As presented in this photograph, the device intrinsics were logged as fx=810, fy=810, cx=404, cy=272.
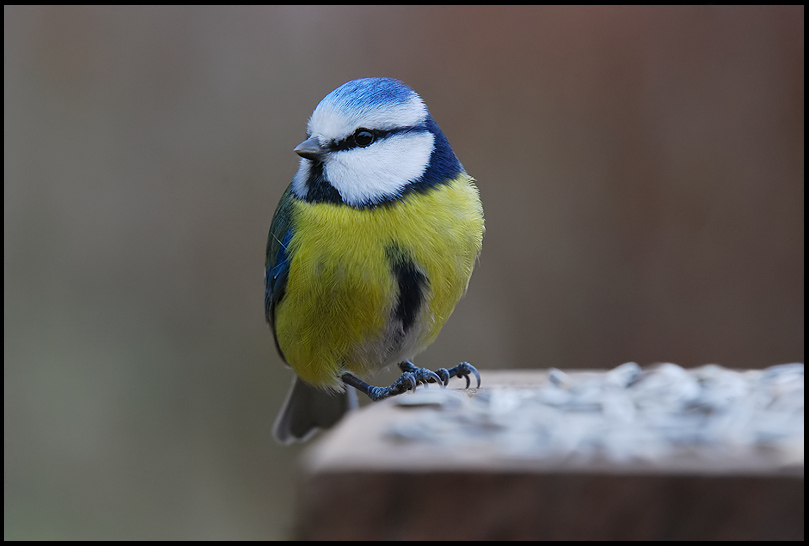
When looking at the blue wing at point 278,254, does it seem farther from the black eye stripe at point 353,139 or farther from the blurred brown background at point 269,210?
the blurred brown background at point 269,210

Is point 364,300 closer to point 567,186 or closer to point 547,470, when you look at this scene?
point 547,470

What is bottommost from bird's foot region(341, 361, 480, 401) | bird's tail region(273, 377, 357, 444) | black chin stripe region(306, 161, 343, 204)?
bird's tail region(273, 377, 357, 444)

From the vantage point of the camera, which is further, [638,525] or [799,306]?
[799,306]

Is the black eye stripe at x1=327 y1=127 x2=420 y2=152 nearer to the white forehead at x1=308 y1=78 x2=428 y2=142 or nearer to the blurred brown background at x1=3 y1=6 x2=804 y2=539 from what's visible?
the white forehead at x1=308 y1=78 x2=428 y2=142

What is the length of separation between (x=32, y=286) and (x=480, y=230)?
235 centimetres

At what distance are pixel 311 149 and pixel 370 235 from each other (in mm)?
219

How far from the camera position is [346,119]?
1512mm

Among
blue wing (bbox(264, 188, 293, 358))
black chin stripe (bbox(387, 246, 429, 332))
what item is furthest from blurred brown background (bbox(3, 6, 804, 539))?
black chin stripe (bbox(387, 246, 429, 332))

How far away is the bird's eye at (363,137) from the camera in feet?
5.08

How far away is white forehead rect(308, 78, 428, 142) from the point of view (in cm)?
150

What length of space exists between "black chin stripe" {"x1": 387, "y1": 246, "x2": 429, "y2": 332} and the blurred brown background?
5.22 ft

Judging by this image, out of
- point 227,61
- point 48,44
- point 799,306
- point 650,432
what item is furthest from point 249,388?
point 650,432

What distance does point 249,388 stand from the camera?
350cm

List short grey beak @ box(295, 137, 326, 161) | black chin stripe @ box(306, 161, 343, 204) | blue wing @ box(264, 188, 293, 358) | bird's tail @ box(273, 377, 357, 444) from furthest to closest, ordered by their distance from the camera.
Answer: bird's tail @ box(273, 377, 357, 444) < blue wing @ box(264, 188, 293, 358) < black chin stripe @ box(306, 161, 343, 204) < short grey beak @ box(295, 137, 326, 161)
